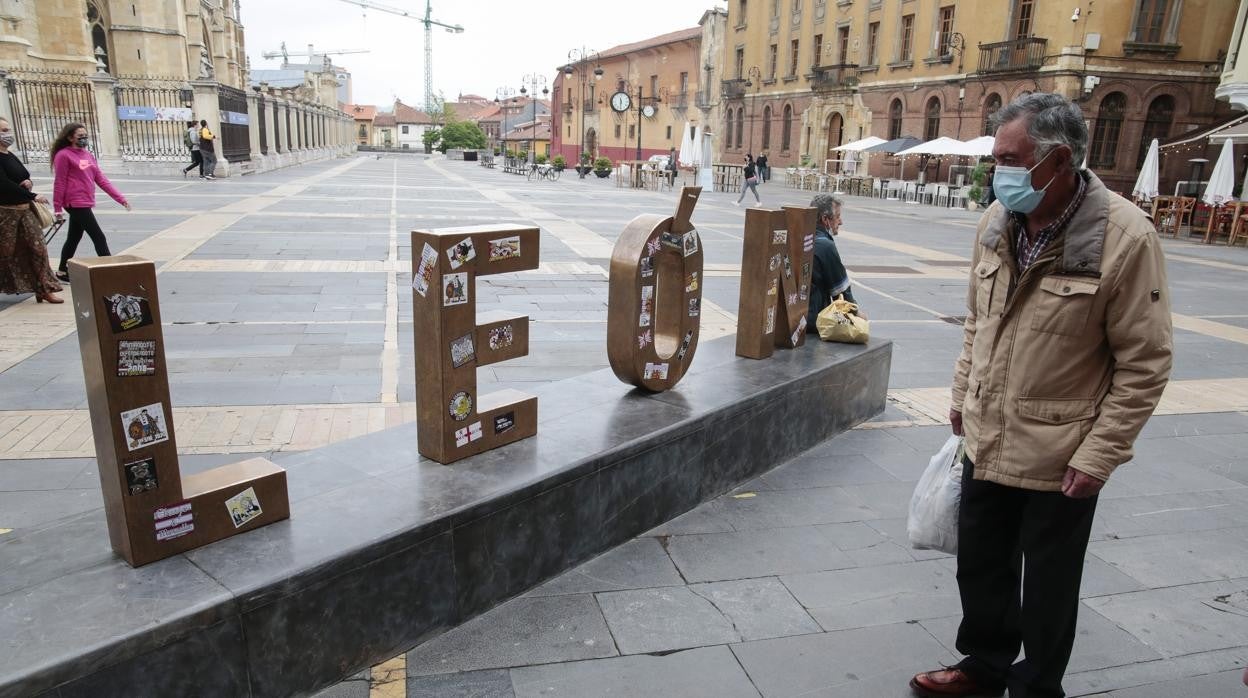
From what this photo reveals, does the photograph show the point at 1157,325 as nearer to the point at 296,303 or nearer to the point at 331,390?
the point at 331,390

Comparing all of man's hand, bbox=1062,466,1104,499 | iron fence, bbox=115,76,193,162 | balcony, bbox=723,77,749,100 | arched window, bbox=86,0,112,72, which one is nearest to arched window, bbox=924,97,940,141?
balcony, bbox=723,77,749,100

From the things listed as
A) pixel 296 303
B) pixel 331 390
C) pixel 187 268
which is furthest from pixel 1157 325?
pixel 187 268

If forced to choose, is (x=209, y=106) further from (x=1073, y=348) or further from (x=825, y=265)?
(x=1073, y=348)

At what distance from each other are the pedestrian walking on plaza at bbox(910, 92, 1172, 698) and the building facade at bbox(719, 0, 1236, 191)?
2816 cm

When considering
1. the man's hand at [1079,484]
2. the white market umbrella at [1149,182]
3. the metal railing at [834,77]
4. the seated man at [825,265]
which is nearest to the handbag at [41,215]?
the seated man at [825,265]

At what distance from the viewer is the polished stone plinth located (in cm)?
216

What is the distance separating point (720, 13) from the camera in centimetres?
5100

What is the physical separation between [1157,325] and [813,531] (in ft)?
6.84

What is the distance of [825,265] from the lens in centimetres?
574

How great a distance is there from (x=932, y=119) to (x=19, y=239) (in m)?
32.5

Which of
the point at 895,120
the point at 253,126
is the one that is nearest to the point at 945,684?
the point at 253,126

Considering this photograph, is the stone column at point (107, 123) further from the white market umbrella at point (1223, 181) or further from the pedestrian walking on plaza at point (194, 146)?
the white market umbrella at point (1223, 181)

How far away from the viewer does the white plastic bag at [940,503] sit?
112 inches

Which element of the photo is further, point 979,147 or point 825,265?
point 979,147
